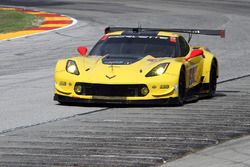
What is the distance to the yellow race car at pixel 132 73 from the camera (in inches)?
518

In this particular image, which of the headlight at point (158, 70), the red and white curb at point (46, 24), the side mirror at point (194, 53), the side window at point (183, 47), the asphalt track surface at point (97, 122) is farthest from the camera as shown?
the red and white curb at point (46, 24)

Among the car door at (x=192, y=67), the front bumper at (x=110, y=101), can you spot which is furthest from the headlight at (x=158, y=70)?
the car door at (x=192, y=67)

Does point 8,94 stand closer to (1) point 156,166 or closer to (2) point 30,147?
(2) point 30,147

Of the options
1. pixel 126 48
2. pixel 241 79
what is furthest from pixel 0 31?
pixel 126 48

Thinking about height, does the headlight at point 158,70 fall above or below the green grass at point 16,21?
above

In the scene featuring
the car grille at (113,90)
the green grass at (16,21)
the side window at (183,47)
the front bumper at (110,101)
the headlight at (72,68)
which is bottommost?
the green grass at (16,21)

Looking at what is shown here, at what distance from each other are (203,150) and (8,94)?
207 inches

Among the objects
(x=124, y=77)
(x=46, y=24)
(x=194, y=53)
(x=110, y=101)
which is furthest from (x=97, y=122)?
(x=46, y=24)

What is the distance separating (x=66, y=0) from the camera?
38.2m

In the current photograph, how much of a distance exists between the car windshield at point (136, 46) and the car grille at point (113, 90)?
2.84 feet

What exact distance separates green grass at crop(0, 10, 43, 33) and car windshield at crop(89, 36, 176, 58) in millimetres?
11569

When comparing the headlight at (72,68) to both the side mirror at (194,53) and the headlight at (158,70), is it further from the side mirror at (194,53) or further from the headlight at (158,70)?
the side mirror at (194,53)

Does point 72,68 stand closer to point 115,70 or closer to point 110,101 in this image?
point 115,70

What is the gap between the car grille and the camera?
13.1 metres
